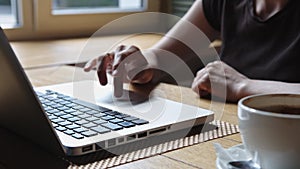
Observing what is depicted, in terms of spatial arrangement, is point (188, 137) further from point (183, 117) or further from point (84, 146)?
point (84, 146)

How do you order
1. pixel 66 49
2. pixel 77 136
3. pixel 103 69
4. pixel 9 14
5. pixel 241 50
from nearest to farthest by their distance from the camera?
pixel 77 136, pixel 103 69, pixel 241 50, pixel 66 49, pixel 9 14

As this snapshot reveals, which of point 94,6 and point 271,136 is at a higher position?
point 271,136

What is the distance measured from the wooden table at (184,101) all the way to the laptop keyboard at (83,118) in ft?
0.25

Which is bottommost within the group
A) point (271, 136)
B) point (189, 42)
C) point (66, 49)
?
point (66, 49)

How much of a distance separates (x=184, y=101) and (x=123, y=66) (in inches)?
8.5

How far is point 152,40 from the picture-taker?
1868mm

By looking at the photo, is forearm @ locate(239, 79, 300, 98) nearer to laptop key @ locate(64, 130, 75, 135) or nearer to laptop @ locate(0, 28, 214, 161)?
laptop @ locate(0, 28, 214, 161)

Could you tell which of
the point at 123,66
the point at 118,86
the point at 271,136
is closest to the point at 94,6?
the point at 123,66

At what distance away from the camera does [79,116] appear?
0.74 metres

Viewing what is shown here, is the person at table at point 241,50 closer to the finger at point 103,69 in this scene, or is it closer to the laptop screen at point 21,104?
the finger at point 103,69

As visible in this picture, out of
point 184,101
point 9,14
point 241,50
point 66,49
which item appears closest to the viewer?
point 184,101

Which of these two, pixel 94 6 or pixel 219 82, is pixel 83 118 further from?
pixel 94 6

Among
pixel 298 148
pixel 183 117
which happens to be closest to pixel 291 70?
pixel 183 117

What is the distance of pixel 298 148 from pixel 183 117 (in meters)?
0.27
